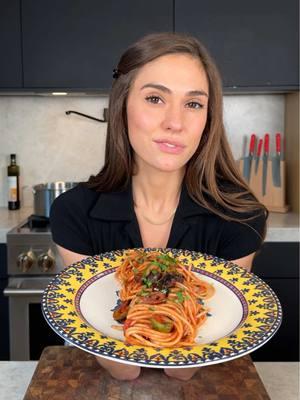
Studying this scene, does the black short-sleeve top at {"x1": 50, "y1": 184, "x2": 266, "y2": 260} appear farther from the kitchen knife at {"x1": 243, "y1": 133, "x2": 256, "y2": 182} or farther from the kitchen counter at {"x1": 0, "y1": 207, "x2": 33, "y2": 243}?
the kitchen knife at {"x1": 243, "y1": 133, "x2": 256, "y2": 182}

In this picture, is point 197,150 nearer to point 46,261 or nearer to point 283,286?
point 46,261

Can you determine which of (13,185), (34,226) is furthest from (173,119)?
(13,185)

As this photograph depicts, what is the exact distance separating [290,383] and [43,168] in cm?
219

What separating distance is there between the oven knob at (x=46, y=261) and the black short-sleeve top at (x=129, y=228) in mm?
836

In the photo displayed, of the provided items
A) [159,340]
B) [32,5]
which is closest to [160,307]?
[159,340]

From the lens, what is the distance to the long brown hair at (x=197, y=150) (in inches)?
50.3

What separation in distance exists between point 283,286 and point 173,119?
145cm

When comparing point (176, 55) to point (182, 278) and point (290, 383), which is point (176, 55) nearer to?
point (182, 278)

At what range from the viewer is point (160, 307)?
0.88 meters

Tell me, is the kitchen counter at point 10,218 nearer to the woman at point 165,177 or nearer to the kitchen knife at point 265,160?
the woman at point 165,177

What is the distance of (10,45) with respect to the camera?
2.47 m

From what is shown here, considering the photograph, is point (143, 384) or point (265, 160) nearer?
point (143, 384)

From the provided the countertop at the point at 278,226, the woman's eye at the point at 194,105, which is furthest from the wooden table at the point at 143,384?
the countertop at the point at 278,226

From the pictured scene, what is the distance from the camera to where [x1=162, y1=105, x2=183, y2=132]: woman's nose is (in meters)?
1.15
